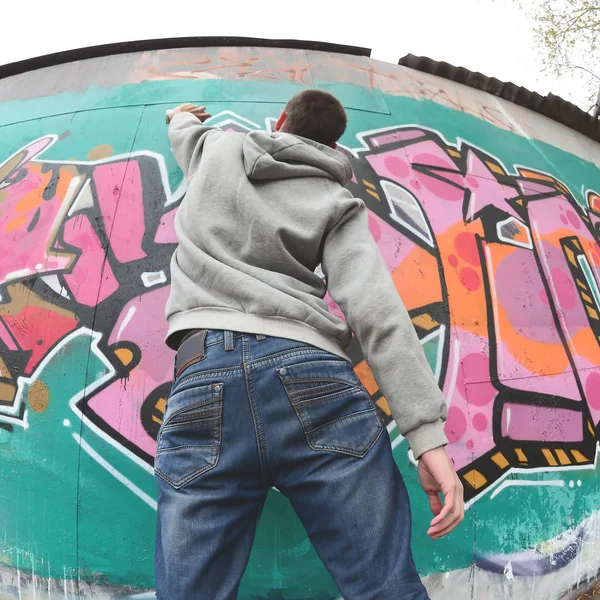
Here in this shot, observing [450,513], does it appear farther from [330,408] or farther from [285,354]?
[285,354]

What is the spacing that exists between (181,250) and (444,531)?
120 centimetres

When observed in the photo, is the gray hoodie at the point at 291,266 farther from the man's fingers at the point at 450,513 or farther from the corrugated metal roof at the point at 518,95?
the corrugated metal roof at the point at 518,95

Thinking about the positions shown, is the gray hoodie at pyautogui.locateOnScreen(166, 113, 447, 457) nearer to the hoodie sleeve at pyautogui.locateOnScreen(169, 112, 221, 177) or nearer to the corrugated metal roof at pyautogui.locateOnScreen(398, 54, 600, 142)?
the hoodie sleeve at pyautogui.locateOnScreen(169, 112, 221, 177)

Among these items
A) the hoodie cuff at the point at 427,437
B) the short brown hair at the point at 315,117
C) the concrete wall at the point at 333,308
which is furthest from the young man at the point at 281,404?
the concrete wall at the point at 333,308

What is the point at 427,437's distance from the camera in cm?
164

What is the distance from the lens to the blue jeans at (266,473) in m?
1.54

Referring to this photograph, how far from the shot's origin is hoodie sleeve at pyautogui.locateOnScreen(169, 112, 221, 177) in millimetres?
2207

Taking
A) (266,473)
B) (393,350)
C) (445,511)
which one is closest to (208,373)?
(266,473)

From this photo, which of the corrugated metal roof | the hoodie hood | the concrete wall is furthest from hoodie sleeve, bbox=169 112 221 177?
the corrugated metal roof

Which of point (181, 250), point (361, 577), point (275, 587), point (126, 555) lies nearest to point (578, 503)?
point (275, 587)

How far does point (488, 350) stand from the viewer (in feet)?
10.3

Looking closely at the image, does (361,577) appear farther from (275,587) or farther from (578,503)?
(578,503)

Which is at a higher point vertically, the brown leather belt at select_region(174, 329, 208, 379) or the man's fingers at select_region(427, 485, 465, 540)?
the brown leather belt at select_region(174, 329, 208, 379)

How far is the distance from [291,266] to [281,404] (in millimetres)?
465
